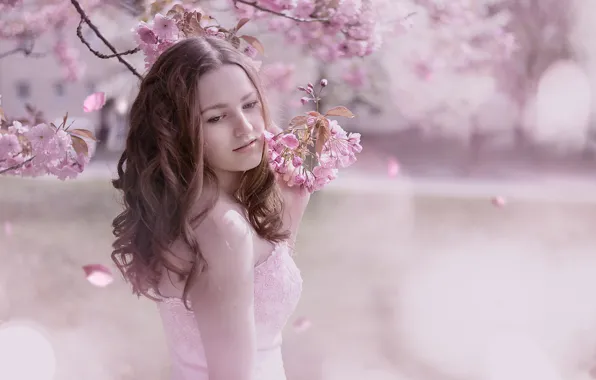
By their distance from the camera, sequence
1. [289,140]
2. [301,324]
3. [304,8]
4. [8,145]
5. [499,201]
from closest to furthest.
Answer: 1. [289,140]
2. [8,145]
3. [304,8]
4. [301,324]
5. [499,201]

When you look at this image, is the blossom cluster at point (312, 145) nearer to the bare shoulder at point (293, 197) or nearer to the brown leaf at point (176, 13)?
the bare shoulder at point (293, 197)

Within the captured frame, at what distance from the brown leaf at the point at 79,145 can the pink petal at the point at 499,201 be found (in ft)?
11.1

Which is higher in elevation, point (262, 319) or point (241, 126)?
point (241, 126)

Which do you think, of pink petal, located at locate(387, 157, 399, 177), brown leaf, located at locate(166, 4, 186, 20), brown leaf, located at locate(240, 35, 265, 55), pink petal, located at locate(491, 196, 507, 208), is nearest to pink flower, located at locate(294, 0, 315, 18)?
brown leaf, located at locate(240, 35, 265, 55)

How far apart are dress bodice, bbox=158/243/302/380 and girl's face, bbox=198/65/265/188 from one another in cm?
21

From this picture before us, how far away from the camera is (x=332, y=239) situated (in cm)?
433

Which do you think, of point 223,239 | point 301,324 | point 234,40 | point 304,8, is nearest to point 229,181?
point 223,239

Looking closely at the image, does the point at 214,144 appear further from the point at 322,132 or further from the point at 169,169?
the point at 322,132

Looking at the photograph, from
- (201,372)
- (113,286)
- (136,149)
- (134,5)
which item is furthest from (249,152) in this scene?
(113,286)

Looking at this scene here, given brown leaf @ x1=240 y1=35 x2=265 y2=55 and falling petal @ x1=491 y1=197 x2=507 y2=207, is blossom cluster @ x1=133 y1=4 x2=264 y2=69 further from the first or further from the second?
falling petal @ x1=491 y1=197 x2=507 y2=207

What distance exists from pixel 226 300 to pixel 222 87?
416 mm

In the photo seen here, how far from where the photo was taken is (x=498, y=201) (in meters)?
Result: 4.50

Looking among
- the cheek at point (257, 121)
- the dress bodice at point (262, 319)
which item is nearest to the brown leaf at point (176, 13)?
the cheek at point (257, 121)

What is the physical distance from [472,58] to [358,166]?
1.15 m
